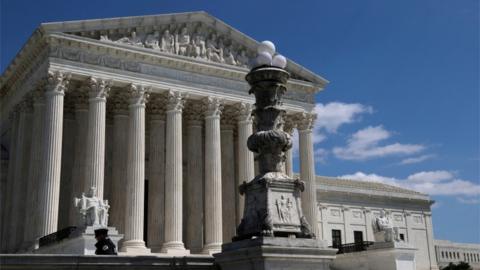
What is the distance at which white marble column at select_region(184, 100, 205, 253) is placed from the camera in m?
38.7

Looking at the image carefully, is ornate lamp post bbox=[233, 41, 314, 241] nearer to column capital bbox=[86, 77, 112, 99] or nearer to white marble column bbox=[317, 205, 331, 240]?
column capital bbox=[86, 77, 112, 99]

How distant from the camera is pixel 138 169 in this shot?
34219 millimetres

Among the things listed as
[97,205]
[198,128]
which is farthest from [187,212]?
[97,205]

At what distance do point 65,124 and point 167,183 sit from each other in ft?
27.9

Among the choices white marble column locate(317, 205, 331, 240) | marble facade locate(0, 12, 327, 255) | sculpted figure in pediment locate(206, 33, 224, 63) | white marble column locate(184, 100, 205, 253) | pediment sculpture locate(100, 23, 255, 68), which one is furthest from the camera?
white marble column locate(317, 205, 331, 240)

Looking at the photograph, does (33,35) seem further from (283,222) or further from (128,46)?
(283,222)

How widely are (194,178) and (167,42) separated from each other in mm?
9406

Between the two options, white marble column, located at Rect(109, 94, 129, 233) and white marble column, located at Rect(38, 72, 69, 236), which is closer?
white marble column, located at Rect(38, 72, 69, 236)

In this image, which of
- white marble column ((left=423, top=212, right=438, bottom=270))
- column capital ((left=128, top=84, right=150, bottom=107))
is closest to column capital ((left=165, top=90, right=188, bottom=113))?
column capital ((left=128, top=84, right=150, bottom=107))

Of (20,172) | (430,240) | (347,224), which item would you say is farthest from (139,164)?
(430,240)

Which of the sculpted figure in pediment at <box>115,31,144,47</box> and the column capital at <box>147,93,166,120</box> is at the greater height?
the sculpted figure in pediment at <box>115,31,144,47</box>

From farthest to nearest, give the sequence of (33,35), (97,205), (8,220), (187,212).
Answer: (187,212) → (8,220) → (33,35) → (97,205)

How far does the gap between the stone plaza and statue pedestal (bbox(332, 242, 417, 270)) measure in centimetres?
26

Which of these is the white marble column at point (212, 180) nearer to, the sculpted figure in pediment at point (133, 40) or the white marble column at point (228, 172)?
the white marble column at point (228, 172)
